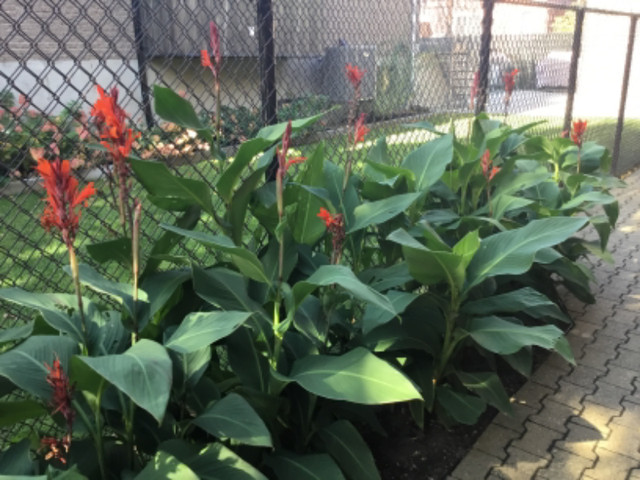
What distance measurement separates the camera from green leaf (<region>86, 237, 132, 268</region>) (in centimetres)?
189

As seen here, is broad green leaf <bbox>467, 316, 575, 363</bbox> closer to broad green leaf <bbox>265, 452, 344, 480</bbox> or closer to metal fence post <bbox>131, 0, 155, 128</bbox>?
broad green leaf <bbox>265, 452, 344, 480</bbox>

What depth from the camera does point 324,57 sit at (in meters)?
4.98

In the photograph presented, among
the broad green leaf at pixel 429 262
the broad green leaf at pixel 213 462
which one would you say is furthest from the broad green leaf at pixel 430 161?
the broad green leaf at pixel 213 462

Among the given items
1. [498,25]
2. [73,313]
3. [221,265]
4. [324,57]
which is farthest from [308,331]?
[498,25]

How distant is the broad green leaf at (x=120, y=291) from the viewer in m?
1.76

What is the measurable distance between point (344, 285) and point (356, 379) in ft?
1.01

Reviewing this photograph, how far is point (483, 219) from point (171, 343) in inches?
61.0

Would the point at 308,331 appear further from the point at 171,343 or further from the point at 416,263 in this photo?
the point at 171,343

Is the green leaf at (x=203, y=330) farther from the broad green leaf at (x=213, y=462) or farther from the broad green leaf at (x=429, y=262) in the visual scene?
the broad green leaf at (x=429, y=262)

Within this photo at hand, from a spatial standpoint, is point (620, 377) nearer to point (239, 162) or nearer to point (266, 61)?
point (239, 162)

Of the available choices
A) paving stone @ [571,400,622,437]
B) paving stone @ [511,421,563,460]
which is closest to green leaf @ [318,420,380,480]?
paving stone @ [511,421,563,460]

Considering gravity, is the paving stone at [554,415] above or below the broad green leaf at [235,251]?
below

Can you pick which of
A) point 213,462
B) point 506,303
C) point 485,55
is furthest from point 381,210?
point 485,55

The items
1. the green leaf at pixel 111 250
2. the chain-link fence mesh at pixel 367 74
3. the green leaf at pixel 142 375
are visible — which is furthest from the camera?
the chain-link fence mesh at pixel 367 74
